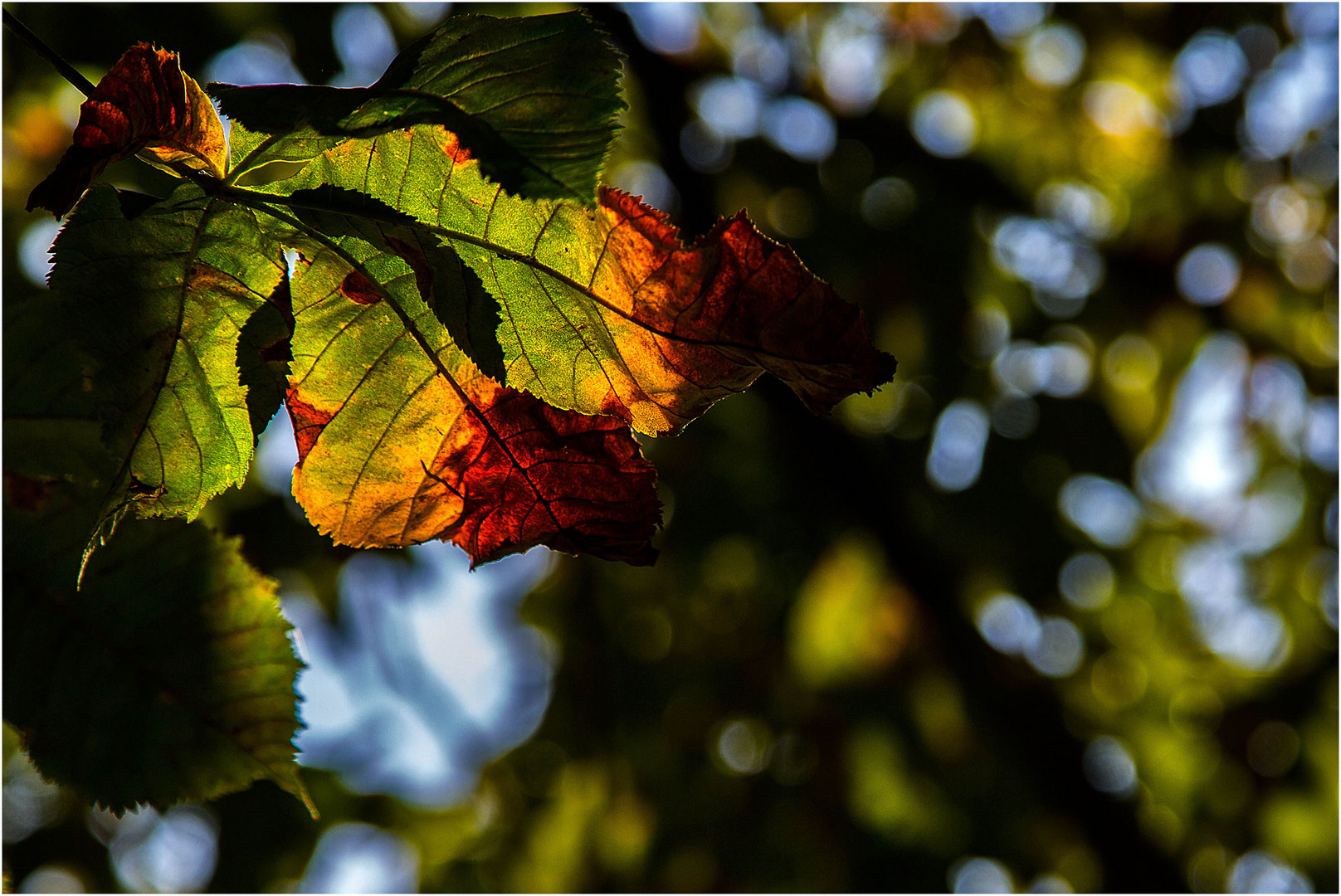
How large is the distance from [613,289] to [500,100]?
120 mm

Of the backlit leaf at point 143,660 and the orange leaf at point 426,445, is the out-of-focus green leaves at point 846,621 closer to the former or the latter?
the backlit leaf at point 143,660

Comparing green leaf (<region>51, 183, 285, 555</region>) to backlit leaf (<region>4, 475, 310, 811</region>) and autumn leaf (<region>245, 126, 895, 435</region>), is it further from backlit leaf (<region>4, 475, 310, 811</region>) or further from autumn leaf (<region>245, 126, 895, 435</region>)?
backlit leaf (<region>4, 475, 310, 811</region>)

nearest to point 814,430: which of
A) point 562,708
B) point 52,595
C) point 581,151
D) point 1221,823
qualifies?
point 562,708

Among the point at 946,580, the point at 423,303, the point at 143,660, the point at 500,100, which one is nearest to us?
the point at 500,100

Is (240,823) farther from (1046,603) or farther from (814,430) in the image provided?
(1046,603)

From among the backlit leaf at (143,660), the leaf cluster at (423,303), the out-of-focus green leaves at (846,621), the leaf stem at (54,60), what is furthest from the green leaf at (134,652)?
the out-of-focus green leaves at (846,621)

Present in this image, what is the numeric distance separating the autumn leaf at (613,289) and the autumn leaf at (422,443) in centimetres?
3

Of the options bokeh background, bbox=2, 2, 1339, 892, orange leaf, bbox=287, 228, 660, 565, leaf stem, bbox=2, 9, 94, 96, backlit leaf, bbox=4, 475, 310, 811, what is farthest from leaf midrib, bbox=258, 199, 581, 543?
bokeh background, bbox=2, 2, 1339, 892

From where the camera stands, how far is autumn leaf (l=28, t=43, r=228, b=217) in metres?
0.44

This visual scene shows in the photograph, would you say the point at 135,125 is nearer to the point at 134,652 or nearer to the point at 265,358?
the point at 265,358

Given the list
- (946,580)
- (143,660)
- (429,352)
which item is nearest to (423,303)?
(429,352)

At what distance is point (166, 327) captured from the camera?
0.51 meters

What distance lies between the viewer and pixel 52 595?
2.59 feet

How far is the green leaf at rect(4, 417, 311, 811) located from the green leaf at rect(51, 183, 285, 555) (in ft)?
0.97
